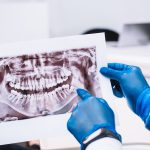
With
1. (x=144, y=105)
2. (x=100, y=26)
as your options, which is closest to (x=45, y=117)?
(x=144, y=105)

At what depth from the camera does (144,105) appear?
27.3 inches

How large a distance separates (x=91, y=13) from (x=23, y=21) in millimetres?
600

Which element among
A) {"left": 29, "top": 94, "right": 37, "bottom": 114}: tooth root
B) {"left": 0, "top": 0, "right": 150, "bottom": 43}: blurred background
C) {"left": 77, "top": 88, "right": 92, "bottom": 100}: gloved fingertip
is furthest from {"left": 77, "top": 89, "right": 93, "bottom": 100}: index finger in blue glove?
{"left": 0, "top": 0, "right": 150, "bottom": 43}: blurred background

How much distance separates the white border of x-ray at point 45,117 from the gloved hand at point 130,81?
0.04 meters

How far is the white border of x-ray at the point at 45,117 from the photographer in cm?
76

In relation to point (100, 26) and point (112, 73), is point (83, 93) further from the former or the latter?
point (100, 26)

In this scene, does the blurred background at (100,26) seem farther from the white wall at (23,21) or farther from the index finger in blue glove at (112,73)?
the index finger in blue glove at (112,73)

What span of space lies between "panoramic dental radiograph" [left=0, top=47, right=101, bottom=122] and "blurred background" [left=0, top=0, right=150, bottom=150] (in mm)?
152

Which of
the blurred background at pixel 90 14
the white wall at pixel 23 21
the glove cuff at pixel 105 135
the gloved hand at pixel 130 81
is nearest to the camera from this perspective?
the glove cuff at pixel 105 135

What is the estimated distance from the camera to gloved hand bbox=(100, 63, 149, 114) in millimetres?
738

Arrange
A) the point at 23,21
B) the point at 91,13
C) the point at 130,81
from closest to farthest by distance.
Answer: the point at 130,81 < the point at 23,21 < the point at 91,13

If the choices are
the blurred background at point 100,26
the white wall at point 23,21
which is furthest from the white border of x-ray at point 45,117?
the white wall at point 23,21

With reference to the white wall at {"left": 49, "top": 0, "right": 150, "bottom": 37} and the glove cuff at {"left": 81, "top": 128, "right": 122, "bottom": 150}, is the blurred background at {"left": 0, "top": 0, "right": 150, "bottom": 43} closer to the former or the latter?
the white wall at {"left": 49, "top": 0, "right": 150, "bottom": 37}

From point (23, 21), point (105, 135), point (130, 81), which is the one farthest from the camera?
point (23, 21)
